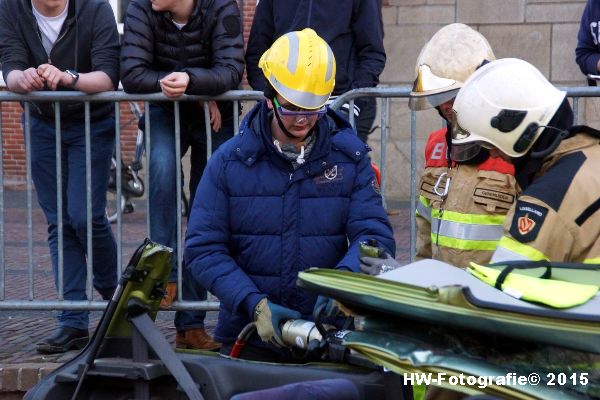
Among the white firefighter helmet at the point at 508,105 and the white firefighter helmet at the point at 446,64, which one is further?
the white firefighter helmet at the point at 446,64

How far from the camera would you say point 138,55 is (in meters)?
5.62

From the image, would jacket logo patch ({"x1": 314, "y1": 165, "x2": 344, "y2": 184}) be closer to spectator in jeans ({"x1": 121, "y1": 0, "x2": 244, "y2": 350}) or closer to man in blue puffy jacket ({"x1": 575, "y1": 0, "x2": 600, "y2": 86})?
spectator in jeans ({"x1": 121, "y1": 0, "x2": 244, "y2": 350})

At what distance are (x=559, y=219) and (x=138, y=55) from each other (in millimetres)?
3211

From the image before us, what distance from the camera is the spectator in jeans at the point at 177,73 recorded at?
562cm

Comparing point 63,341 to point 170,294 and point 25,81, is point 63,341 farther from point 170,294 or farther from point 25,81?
point 25,81

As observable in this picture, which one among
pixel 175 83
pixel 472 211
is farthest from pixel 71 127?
pixel 472 211

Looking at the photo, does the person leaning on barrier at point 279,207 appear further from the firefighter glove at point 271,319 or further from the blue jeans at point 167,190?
the blue jeans at point 167,190

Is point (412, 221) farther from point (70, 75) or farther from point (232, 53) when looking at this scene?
point (70, 75)

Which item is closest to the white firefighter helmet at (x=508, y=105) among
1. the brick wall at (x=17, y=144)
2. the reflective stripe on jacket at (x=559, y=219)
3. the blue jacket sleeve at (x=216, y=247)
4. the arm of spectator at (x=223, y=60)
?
the reflective stripe on jacket at (x=559, y=219)

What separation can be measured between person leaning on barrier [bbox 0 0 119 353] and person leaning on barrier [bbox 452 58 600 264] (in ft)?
9.67

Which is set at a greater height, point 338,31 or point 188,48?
point 338,31

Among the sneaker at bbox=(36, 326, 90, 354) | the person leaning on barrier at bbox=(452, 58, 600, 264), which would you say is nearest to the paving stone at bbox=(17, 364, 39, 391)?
the sneaker at bbox=(36, 326, 90, 354)

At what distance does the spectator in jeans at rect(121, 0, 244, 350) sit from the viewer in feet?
18.5

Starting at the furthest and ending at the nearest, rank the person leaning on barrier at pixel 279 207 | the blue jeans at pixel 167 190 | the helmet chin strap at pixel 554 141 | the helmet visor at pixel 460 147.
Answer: the blue jeans at pixel 167 190, the person leaning on barrier at pixel 279 207, the helmet visor at pixel 460 147, the helmet chin strap at pixel 554 141
